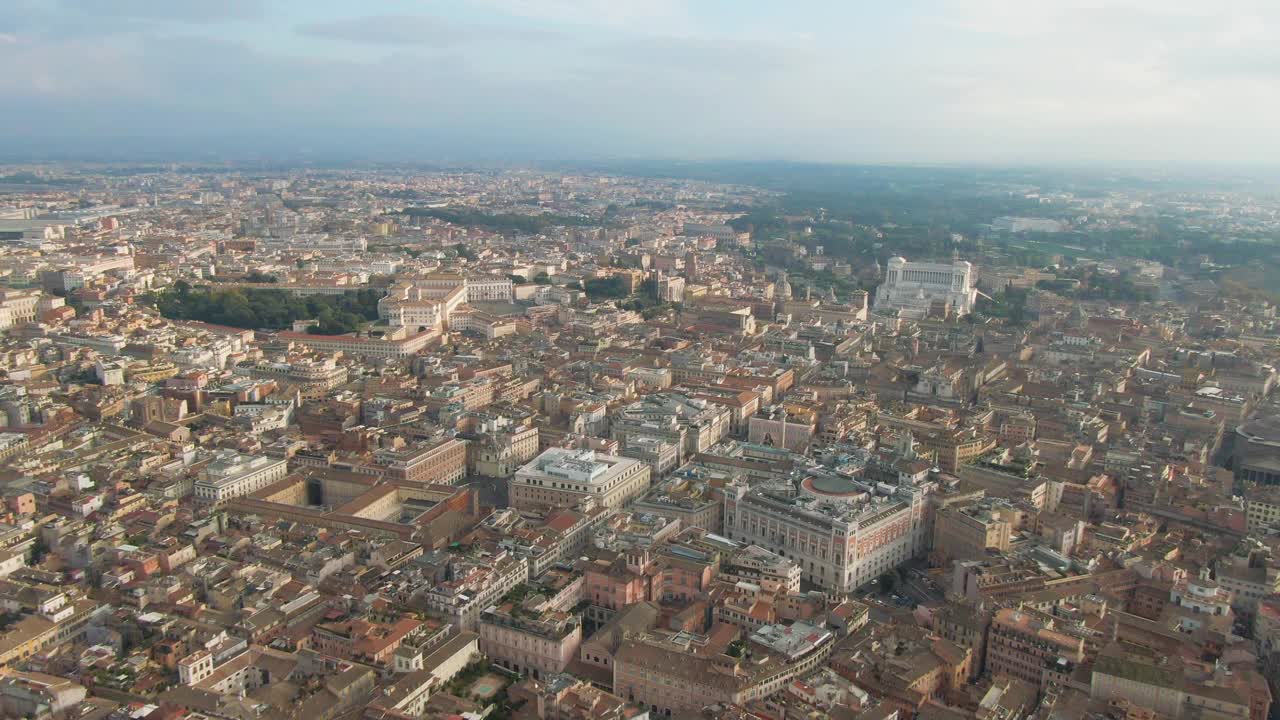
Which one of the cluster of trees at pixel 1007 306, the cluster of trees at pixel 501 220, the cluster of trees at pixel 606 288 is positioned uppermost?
the cluster of trees at pixel 501 220

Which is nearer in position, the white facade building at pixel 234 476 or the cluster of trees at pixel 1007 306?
the white facade building at pixel 234 476

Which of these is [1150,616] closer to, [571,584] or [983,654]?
[983,654]

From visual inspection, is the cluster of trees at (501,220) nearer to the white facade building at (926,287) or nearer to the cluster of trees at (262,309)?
the white facade building at (926,287)

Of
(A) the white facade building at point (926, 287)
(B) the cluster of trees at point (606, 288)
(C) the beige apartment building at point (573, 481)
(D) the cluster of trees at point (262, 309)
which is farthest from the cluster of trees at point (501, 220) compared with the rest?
(C) the beige apartment building at point (573, 481)

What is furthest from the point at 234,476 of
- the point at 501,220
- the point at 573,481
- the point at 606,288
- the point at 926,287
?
the point at 501,220

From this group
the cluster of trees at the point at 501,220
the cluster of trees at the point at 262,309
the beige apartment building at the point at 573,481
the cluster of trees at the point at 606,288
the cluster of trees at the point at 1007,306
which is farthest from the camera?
the cluster of trees at the point at 501,220

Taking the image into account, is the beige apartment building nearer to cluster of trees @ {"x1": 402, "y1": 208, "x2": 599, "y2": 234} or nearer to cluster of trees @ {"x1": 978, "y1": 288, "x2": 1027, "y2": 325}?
cluster of trees @ {"x1": 978, "y1": 288, "x2": 1027, "y2": 325}

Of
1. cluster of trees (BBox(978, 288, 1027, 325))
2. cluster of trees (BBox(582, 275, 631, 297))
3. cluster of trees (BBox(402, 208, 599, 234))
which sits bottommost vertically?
cluster of trees (BBox(978, 288, 1027, 325))

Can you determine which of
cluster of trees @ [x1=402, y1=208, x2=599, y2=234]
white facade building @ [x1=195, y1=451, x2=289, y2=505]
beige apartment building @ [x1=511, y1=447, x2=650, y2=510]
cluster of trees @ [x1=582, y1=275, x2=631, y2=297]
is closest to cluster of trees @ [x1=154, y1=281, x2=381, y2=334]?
cluster of trees @ [x1=582, y1=275, x2=631, y2=297]

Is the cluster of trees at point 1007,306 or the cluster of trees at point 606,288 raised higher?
the cluster of trees at point 606,288
